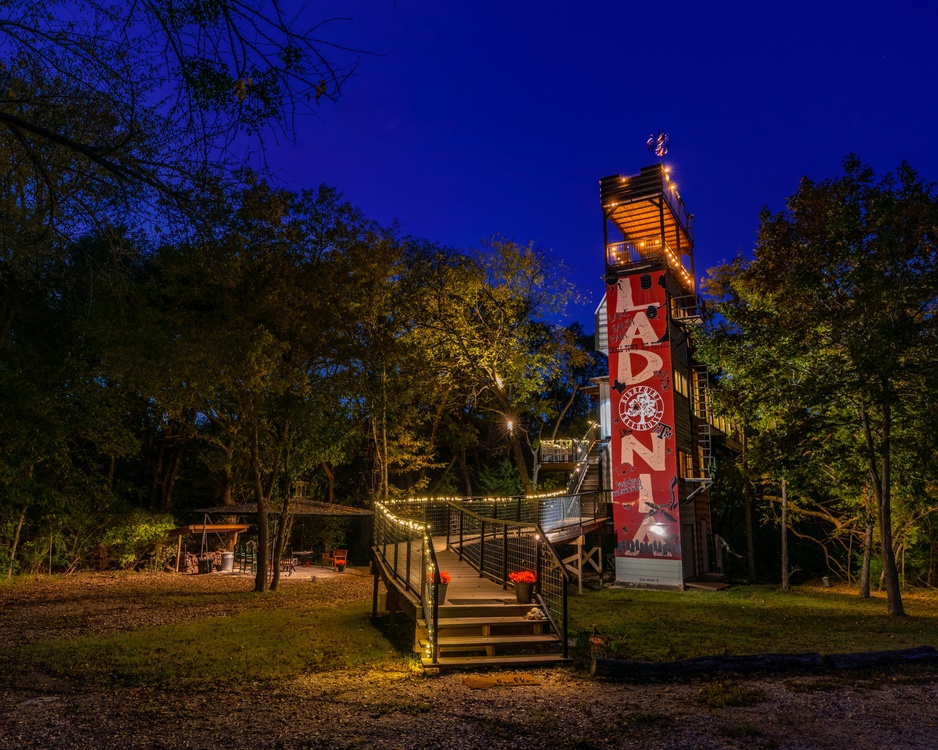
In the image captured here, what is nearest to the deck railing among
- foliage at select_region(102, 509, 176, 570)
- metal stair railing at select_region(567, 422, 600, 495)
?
metal stair railing at select_region(567, 422, 600, 495)

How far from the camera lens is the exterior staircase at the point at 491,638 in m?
8.12

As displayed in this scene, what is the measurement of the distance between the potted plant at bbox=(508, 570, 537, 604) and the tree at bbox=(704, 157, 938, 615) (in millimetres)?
8095

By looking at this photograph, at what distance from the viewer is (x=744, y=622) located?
41.0 feet

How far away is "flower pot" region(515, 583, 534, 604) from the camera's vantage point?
928cm

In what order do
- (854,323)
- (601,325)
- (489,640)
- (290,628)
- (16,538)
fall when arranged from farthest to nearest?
(601,325), (16,538), (854,323), (290,628), (489,640)

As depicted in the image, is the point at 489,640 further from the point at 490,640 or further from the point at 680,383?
the point at 680,383

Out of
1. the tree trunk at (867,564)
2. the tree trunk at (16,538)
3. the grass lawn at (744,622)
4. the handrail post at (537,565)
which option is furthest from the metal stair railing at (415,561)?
the tree trunk at (867,564)

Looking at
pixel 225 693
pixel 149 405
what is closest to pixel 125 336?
pixel 225 693

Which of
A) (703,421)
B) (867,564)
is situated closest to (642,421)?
(703,421)

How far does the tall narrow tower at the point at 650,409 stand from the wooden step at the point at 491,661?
41.4ft

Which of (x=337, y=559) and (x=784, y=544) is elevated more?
(x=784, y=544)

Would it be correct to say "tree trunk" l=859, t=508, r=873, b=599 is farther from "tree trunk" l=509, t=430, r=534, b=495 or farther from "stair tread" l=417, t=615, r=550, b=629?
"stair tread" l=417, t=615, r=550, b=629

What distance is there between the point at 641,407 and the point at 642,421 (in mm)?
435

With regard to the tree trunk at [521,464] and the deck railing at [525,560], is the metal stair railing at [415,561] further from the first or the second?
the tree trunk at [521,464]
